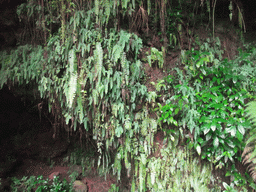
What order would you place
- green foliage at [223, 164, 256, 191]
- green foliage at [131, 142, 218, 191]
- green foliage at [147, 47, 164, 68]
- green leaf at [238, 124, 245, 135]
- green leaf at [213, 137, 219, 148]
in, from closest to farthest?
green leaf at [238, 124, 245, 135]
green leaf at [213, 137, 219, 148]
green foliage at [223, 164, 256, 191]
green foliage at [131, 142, 218, 191]
green foliage at [147, 47, 164, 68]

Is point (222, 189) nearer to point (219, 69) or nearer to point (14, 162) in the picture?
point (219, 69)

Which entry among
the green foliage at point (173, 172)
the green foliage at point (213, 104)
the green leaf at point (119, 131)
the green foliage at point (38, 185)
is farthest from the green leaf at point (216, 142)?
the green foliage at point (38, 185)

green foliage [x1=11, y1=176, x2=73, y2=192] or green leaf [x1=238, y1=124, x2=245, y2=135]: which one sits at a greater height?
green leaf [x1=238, y1=124, x2=245, y2=135]

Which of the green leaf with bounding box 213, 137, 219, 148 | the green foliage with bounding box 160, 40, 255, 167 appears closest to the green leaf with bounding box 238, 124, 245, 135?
the green foliage with bounding box 160, 40, 255, 167

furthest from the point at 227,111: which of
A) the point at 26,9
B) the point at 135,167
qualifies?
the point at 26,9

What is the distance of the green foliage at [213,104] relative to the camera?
2.79m

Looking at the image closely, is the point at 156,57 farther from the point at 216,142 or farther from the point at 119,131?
the point at 216,142

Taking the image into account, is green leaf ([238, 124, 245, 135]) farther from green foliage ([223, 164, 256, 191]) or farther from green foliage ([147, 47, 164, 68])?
Answer: green foliage ([147, 47, 164, 68])

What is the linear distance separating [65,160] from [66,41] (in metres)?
4.74

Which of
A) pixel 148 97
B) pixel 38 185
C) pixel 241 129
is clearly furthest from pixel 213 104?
pixel 38 185

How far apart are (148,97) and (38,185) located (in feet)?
15.5

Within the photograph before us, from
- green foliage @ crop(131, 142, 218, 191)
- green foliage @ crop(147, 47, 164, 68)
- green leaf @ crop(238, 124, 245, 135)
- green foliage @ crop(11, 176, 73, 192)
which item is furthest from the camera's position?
green foliage @ crop(11, 176, 73, 192)

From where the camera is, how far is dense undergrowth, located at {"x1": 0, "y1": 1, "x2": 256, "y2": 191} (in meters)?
3.03

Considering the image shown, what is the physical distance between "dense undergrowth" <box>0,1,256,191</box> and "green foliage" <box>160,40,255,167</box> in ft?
0.06
